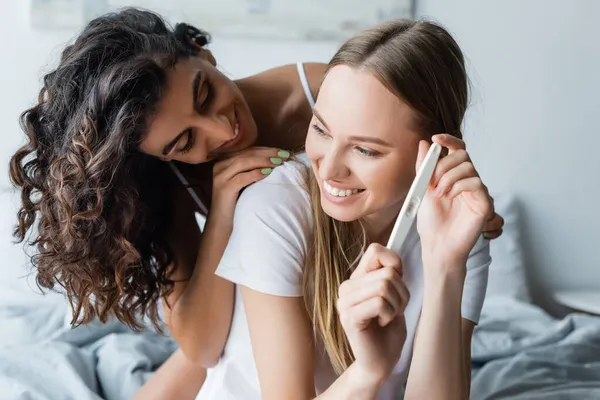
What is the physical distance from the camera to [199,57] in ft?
4.70

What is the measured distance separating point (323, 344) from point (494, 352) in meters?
0.92

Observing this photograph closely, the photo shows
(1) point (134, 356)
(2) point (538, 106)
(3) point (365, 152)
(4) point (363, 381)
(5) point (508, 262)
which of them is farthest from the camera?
(2) point (538, 106)

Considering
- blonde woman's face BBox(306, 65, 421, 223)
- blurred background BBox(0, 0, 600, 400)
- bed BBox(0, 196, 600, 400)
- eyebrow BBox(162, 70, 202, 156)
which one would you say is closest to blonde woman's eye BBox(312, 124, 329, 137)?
blonde woman's face BBox(306, 65, 421, 223)

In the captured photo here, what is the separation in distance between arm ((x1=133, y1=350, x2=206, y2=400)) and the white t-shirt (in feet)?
0.82

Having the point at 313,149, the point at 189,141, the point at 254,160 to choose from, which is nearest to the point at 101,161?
the point at 189,141

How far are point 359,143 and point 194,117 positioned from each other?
1.08ft

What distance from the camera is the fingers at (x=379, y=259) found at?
916mm

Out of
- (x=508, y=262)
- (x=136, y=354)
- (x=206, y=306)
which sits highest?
(x=206, y=306)

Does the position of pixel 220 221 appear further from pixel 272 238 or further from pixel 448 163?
pixel 448 163

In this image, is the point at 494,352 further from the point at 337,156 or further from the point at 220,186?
the point at 337,156

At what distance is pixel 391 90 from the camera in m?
1.12

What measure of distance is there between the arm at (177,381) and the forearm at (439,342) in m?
0.60

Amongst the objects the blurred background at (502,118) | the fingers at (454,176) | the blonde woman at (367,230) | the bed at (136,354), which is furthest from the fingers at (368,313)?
the blurred background at (502,118)

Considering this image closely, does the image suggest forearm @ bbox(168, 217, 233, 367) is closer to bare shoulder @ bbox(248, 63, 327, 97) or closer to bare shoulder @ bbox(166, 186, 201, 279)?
bare shoulder @ bbox(166, 186, 201, 279)
